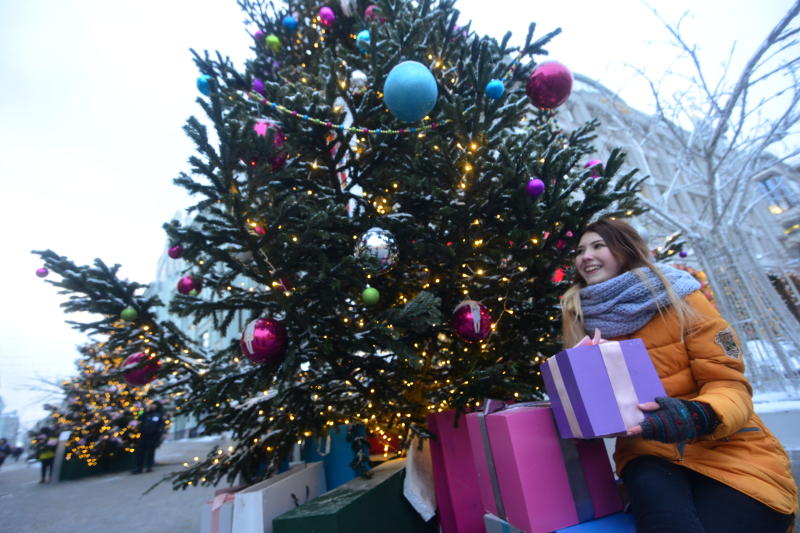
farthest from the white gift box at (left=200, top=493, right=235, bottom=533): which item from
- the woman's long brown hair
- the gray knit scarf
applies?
the gray knit scarf

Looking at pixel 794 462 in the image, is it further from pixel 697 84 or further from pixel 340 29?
pixel 340 29

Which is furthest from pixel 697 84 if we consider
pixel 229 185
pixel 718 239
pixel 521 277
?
pixel 229 185

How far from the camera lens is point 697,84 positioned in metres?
6.19

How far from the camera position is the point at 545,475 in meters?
1.40

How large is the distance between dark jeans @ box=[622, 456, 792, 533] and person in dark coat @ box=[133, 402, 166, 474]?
382 inches

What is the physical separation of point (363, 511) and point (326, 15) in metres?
4.76

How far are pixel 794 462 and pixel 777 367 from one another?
2794 mm

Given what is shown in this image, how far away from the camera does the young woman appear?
1.20m

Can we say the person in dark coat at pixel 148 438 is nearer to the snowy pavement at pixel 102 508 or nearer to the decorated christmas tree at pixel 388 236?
the snowy pavement at pixel 102 508

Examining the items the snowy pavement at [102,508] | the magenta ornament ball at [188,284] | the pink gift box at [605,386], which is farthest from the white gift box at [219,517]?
the pink gift box at [605,386]

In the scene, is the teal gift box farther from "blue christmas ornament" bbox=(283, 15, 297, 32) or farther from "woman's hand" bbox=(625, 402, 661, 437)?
"blue christmas ornament" bbox=(283, 15, 297, 32)

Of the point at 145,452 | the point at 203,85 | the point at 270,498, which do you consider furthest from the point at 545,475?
the point at 145,452

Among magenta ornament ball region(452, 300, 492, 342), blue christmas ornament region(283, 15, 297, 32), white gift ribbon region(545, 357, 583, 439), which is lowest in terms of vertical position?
white gift ribbon region(545, 357, 583, 439)

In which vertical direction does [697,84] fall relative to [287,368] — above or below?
above
